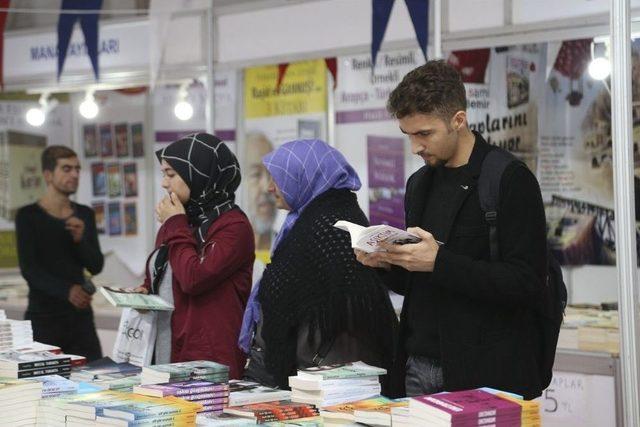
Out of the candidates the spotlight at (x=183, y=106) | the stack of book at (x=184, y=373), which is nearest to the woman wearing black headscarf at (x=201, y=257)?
the stack of book at (x=184, y=373)

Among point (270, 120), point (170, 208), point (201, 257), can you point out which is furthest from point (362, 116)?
point (201, 257)

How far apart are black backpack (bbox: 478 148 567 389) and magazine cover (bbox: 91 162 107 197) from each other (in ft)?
16.7

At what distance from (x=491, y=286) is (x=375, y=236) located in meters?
0.33

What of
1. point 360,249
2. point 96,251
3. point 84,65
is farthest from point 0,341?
point 84,65

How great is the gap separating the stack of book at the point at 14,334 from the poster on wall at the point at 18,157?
404 centimetres

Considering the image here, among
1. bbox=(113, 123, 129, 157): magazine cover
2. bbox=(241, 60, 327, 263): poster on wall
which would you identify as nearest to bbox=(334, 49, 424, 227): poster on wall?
bbox=(241, 60, 327, 263): poster on wall

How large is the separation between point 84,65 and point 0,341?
3.66 m

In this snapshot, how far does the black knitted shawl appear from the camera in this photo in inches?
130

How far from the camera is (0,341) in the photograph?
3795 mm

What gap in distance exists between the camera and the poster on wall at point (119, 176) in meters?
7.33

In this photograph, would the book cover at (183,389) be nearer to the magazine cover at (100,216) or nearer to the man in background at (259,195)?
the man in background at (259,195)

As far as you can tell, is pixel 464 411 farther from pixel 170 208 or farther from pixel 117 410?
pixel 170 208

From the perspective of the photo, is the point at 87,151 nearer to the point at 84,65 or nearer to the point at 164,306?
the point at 84,65

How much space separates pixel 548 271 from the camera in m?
2.93
